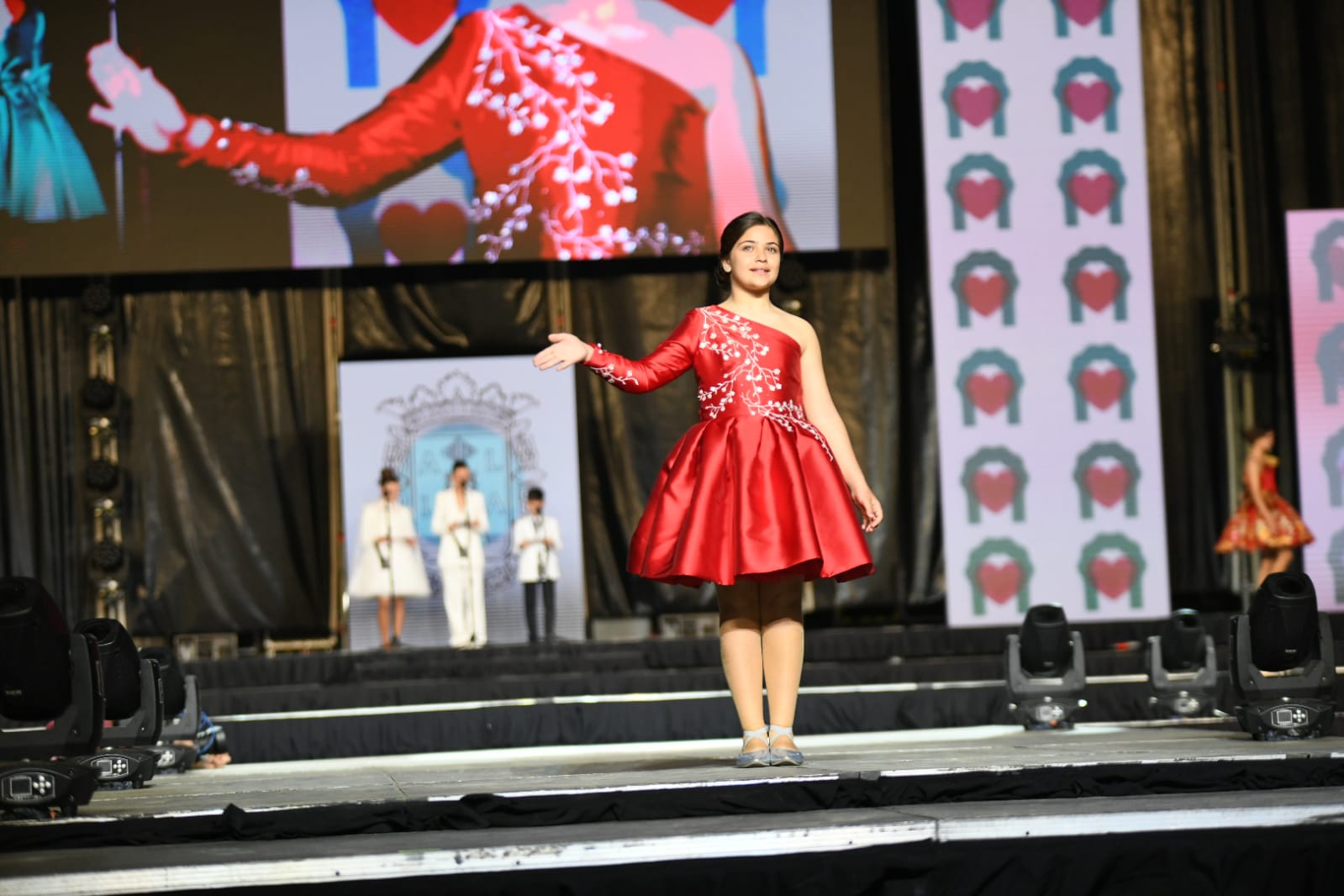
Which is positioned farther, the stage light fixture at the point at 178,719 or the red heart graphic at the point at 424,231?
the red heart graphic at the point at 424,231

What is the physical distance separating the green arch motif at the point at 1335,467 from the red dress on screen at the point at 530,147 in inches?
167

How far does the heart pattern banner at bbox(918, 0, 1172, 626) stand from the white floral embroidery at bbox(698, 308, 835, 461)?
6.85 metres

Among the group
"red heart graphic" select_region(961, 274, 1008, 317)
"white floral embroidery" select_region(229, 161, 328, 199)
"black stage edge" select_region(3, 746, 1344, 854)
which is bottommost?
"black stage edge" select_region(3, 746, 1344, 854)

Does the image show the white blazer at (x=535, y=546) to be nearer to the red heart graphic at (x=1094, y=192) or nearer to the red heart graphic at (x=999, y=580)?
the red heart graphic at (x=999, y=580)

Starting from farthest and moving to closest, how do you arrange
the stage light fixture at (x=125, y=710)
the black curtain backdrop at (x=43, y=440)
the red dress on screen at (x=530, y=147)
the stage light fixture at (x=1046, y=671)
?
the black curtain backdrop at (x=43, y=440), the red dress on screen at (x=530, y=147), the stage light fixture at (x=1046, y=671), the stage light fixture at (x=125, y=710)

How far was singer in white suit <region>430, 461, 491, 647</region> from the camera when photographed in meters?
10.8

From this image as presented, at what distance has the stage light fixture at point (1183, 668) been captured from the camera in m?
5.39

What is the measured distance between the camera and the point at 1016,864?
2.67 metres

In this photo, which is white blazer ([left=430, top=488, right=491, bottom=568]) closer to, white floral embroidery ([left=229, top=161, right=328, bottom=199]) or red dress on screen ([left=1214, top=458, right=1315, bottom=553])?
white floral embroidery ([left=229, top=161, right=328, bottom=199])

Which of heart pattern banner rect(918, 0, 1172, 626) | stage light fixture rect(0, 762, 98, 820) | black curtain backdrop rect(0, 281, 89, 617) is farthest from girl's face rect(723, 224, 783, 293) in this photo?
black curtain backdrop rect(0, 281, 89, 617)

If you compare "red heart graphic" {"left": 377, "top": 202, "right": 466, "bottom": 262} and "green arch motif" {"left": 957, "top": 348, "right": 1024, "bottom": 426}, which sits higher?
"red heart graphic" {"left": 377, "top": 202, "right": 466, "bottom": 262}

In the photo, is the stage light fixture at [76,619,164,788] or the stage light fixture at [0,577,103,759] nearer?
the stage light fixture at [0,577,103,759]

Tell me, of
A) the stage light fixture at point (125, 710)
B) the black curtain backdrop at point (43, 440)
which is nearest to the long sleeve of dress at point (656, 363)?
the stage light fixture at point (125, 710)

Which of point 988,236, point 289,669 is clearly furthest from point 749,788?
point 988,236
